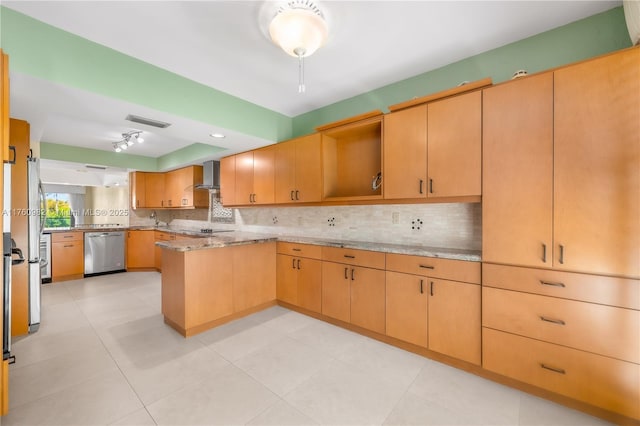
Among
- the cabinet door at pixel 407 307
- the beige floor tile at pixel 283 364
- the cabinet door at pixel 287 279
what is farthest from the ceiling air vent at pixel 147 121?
the cabinet door at pixel 407 307

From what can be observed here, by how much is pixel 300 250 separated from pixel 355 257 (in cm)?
84

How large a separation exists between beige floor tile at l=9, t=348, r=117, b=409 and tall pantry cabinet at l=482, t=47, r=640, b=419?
127 inches

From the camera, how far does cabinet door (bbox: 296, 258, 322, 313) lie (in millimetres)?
3158

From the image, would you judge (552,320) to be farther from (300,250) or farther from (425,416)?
(300,250)

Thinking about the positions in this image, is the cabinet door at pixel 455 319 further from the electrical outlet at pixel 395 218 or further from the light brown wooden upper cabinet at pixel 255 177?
the light brown wooden upper cabinet at pixel 255 177

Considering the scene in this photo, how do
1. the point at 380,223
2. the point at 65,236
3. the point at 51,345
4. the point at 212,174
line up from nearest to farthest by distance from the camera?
the point at 51,345 → the point at 380,223 → the point at 212,174 → the point at 65,236

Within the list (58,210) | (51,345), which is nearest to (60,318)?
(51,345)

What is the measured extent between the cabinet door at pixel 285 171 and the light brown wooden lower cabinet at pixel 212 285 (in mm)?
→ 743

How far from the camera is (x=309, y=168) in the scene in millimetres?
3312

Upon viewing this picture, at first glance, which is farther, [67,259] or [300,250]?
[67,259]

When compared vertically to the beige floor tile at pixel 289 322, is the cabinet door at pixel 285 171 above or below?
above

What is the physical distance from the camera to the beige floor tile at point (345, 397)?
168cm

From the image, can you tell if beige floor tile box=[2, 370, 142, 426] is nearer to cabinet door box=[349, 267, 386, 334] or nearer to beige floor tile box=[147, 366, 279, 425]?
beige floor tile box=[147, 366, 279, 425]

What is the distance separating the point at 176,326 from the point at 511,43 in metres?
4.32
